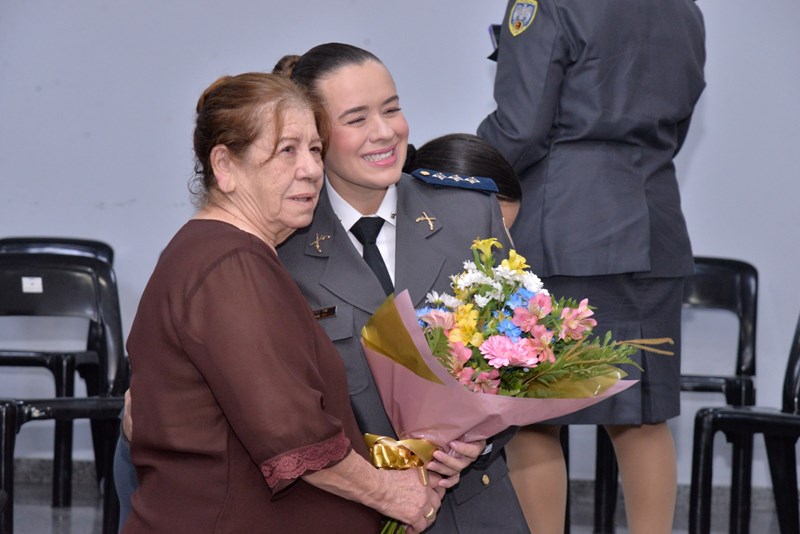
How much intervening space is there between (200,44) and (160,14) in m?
0.22

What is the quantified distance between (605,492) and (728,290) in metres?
0.95

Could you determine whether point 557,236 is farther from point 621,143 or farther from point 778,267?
point 778,267

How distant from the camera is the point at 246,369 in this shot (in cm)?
169

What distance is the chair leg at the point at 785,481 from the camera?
3834 millimetres

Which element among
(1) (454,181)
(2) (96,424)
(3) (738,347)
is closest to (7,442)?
(2) (96,424)

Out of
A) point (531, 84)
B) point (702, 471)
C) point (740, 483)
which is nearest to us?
point (531, 84)

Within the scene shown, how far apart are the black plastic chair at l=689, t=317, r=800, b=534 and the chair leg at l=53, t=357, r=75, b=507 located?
2.48 metres

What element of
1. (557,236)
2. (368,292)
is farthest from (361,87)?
(557,236)

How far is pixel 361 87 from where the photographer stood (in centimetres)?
221

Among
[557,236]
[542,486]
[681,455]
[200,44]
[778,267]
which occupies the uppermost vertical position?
[200,44]

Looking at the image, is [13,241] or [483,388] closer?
[483,388]

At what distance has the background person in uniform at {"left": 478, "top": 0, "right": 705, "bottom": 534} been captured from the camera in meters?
3.13

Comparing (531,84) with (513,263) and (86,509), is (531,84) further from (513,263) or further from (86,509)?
(86,509)

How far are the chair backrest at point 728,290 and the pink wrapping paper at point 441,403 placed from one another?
9.35 feet
